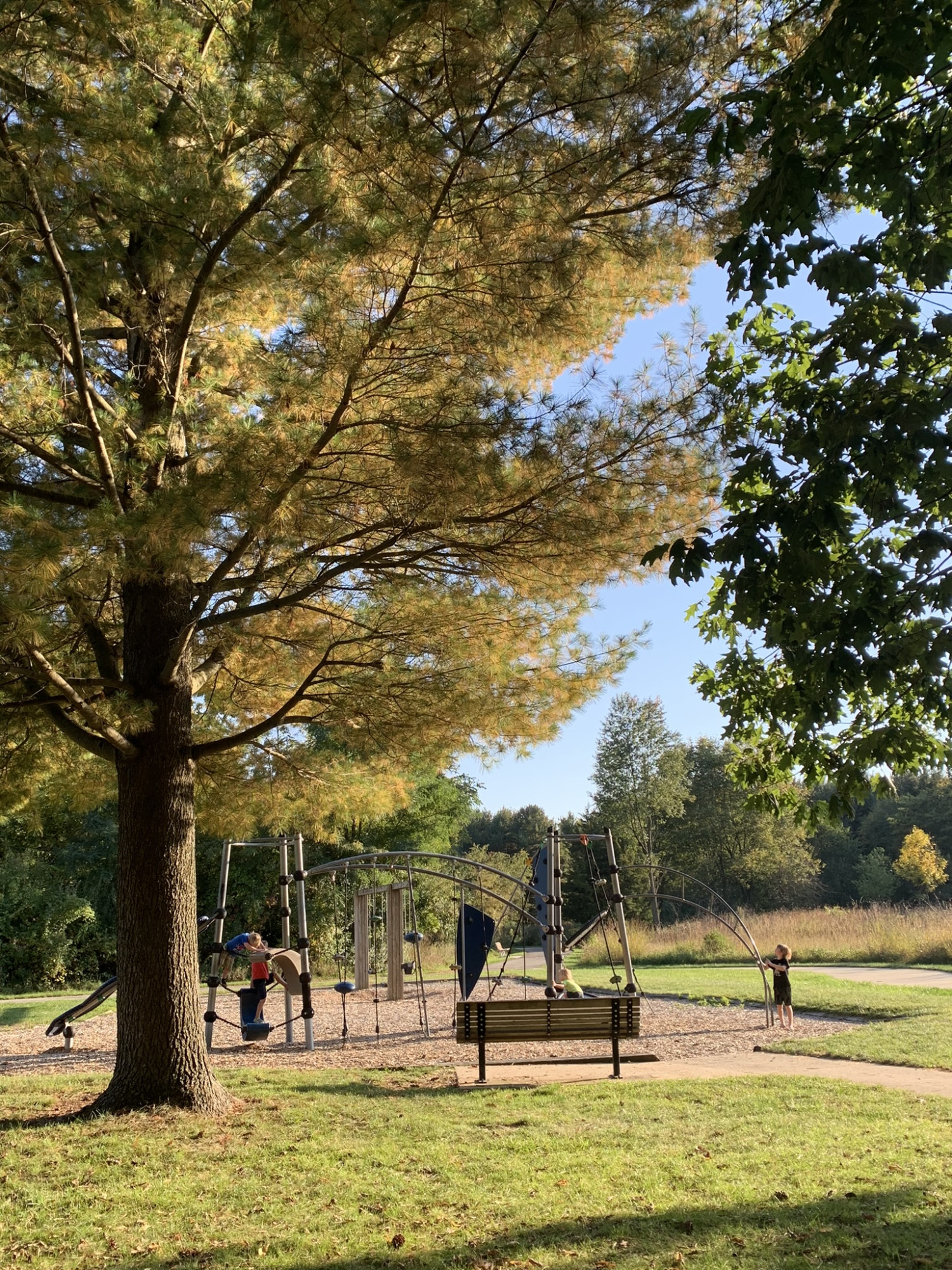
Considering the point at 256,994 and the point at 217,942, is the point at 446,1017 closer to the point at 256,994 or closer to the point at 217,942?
the point at 256,994

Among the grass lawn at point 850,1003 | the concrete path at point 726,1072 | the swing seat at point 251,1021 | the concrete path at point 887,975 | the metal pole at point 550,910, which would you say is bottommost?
the concrete path at point 887,975

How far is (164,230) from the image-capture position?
5777mm

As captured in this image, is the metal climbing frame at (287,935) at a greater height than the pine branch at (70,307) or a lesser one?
lesser

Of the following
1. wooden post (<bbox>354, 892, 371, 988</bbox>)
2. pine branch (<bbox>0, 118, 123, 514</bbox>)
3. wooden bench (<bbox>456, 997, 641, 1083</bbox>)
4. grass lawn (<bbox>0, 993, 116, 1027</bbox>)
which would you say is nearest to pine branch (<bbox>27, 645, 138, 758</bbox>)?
pine branch (<bbox>0, 118, 123, 514</bbox>)

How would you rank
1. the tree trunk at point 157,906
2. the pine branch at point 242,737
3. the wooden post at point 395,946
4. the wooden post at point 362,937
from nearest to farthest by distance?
the tree trunk at point 157,906
the pine branch at point 242,737
the wooden post at point 395,946
the wooden post at point 362,937

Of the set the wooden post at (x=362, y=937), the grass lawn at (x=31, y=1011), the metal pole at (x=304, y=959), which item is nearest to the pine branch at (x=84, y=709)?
the metal pole at (x=304, y=959)

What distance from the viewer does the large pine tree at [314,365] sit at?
4957 millimetres

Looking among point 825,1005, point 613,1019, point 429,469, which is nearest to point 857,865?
point 825,1005

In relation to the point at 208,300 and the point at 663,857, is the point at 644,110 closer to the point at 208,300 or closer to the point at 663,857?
the point at 208,300

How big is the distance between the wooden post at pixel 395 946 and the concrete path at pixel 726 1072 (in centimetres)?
610

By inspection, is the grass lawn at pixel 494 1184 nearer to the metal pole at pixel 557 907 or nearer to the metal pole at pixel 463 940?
the metal pole at pixel 557 907

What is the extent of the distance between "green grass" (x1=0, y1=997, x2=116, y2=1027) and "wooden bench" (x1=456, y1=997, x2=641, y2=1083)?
8.57 meters


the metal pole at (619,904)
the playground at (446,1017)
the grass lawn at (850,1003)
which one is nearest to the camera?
the playground at (446,1017)

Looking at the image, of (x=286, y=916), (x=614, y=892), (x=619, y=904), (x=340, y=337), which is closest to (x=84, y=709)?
(x=340, y=337)
